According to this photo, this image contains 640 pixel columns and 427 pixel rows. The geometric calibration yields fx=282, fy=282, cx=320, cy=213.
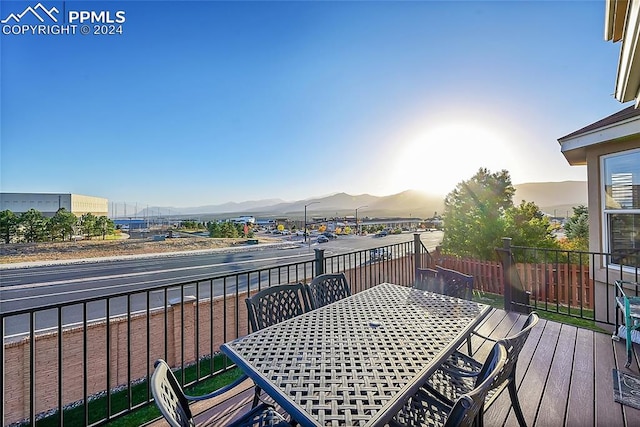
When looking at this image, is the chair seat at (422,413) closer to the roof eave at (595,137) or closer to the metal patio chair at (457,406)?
the metal patio chair at (457,406)

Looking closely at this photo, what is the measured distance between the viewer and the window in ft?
12.0

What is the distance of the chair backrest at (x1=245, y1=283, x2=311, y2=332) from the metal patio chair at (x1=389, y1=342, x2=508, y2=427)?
3.41 ft

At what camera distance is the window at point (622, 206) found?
3648 mm

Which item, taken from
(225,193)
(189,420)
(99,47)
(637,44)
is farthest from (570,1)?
(225,193)

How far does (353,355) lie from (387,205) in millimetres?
66575

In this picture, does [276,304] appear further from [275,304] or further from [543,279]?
[543,279]

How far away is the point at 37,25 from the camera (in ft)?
19.7

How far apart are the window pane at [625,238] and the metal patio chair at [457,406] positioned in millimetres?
3751

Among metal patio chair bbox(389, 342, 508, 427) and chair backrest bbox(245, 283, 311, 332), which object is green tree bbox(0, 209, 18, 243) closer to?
chair backrest bbox(245, 283, 311, 332)

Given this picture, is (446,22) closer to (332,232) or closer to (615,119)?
(615,119)

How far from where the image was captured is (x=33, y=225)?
60.8 ft

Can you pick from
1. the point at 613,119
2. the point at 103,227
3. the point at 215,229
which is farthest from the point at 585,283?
the point at 103,227

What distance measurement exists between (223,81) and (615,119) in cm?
919

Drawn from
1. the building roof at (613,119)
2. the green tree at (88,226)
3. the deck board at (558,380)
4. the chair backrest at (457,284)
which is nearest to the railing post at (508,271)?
the deck board at (558,380)
